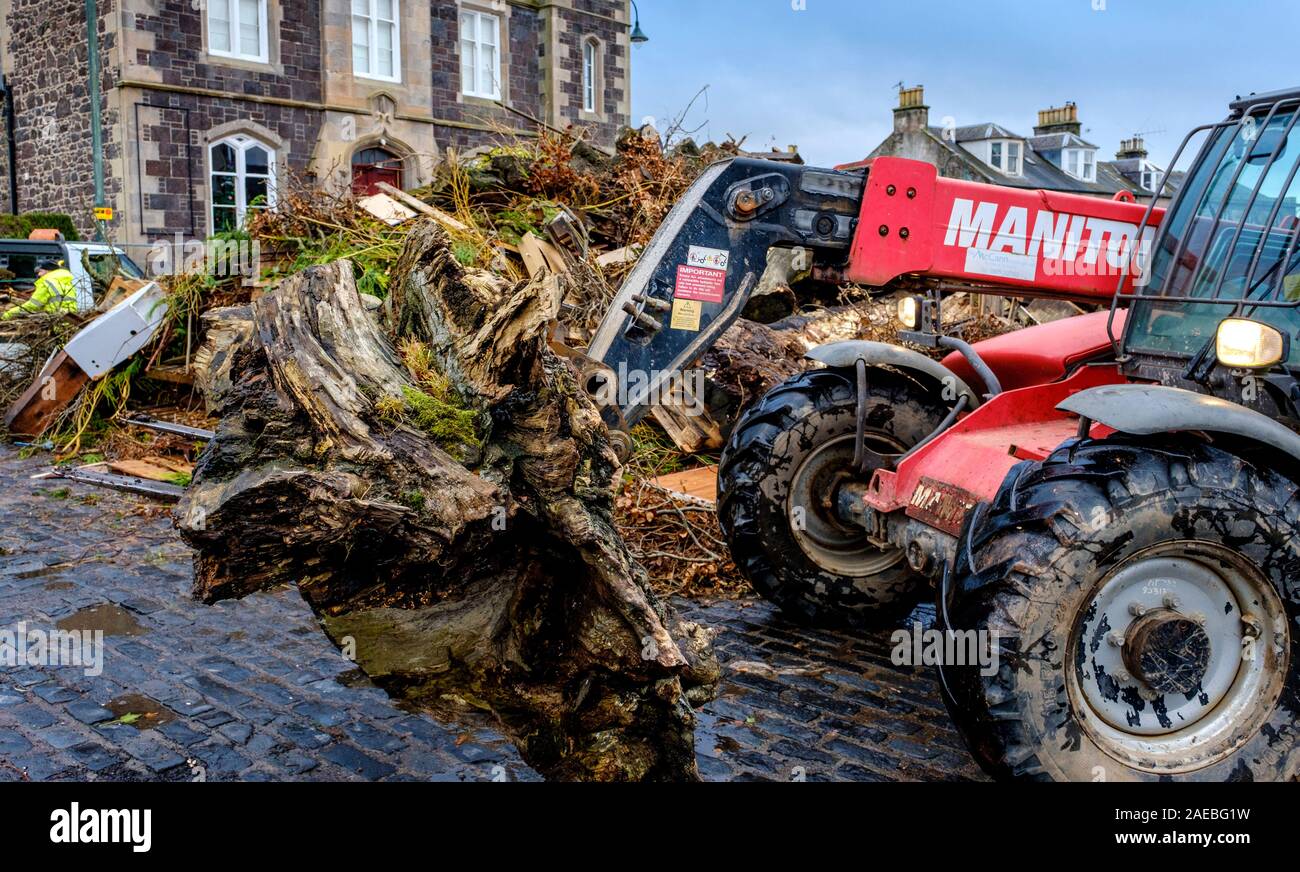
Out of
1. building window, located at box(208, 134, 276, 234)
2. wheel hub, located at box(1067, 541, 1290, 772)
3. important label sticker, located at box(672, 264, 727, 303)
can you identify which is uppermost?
building window, located at box(208, 134, 276, 234)

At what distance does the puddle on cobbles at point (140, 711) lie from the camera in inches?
172

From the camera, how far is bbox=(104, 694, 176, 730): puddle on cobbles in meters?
4.36

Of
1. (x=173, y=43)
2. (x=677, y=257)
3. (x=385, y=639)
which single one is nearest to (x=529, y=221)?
(x=677, y=257)

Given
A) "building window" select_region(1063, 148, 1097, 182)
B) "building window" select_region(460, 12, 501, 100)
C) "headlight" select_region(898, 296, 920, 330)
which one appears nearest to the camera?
"headlight" select_region(898, 296, 920, 330)

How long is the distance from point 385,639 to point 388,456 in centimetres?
79

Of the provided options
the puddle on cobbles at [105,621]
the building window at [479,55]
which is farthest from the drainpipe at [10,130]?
the puddle on cobbles at [105,621]

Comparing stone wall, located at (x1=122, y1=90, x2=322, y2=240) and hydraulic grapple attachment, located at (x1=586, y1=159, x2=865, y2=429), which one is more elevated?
stone wall, located at (x1=122, y1=90, x2=322, y2=240)

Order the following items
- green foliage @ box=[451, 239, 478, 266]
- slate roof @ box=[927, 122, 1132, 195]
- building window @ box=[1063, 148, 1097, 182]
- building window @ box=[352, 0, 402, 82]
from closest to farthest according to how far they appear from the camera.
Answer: green foliage @ box=[451, 239, 478, 266], building window @ box=[352, 0, 402, 82], slate roof @ box=[927, 122, 1132, 195], building window @ box=[1063, 148, 1097, 182]

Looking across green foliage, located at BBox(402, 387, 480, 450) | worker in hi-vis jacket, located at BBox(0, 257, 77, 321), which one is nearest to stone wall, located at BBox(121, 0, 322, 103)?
worker in hi-vis jacket, located at BBox(0, 257, 77, 321)

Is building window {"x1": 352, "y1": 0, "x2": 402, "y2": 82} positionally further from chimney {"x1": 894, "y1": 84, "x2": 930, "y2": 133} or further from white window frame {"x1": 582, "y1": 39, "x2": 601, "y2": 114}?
chimney {"x1": 894, "y1": 84, "x2": 930, "y2": 133}

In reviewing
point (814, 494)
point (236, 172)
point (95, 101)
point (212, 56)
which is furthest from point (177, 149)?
point (814, 494)

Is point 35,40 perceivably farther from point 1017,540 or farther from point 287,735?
point 1017,540

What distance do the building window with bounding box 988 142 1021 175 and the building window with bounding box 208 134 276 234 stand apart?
73.3ft

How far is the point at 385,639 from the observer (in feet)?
12.6
